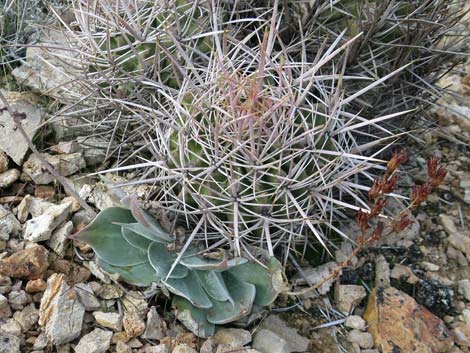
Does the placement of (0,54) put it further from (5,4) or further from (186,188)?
(186,188)

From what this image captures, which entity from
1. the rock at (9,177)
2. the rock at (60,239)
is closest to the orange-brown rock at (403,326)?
the rock at (60,239)

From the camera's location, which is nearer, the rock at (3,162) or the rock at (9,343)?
the rock at (9,343)

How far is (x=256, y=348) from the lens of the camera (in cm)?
190

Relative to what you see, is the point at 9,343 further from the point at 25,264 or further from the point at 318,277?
the point at 318,277

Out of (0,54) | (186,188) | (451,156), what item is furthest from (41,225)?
(451,156)

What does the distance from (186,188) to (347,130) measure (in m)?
0.51

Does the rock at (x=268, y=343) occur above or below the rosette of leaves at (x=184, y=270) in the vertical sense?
below

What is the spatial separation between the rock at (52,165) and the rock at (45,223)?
0.58 ft

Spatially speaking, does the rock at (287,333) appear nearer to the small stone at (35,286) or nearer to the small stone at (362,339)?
the small stone at (362,339)

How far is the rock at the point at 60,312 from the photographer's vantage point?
173 centimetres

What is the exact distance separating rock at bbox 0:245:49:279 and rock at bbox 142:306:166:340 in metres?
0.35

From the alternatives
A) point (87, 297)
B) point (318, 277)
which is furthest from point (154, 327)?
point (318, 277)

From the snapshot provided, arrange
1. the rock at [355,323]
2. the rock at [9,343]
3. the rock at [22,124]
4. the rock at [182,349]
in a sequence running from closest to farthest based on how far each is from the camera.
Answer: the rock at [9,343], the rock at [182,349], the rock at [355,323], the rock at [22,124]

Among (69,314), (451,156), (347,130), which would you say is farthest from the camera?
(451,156)
